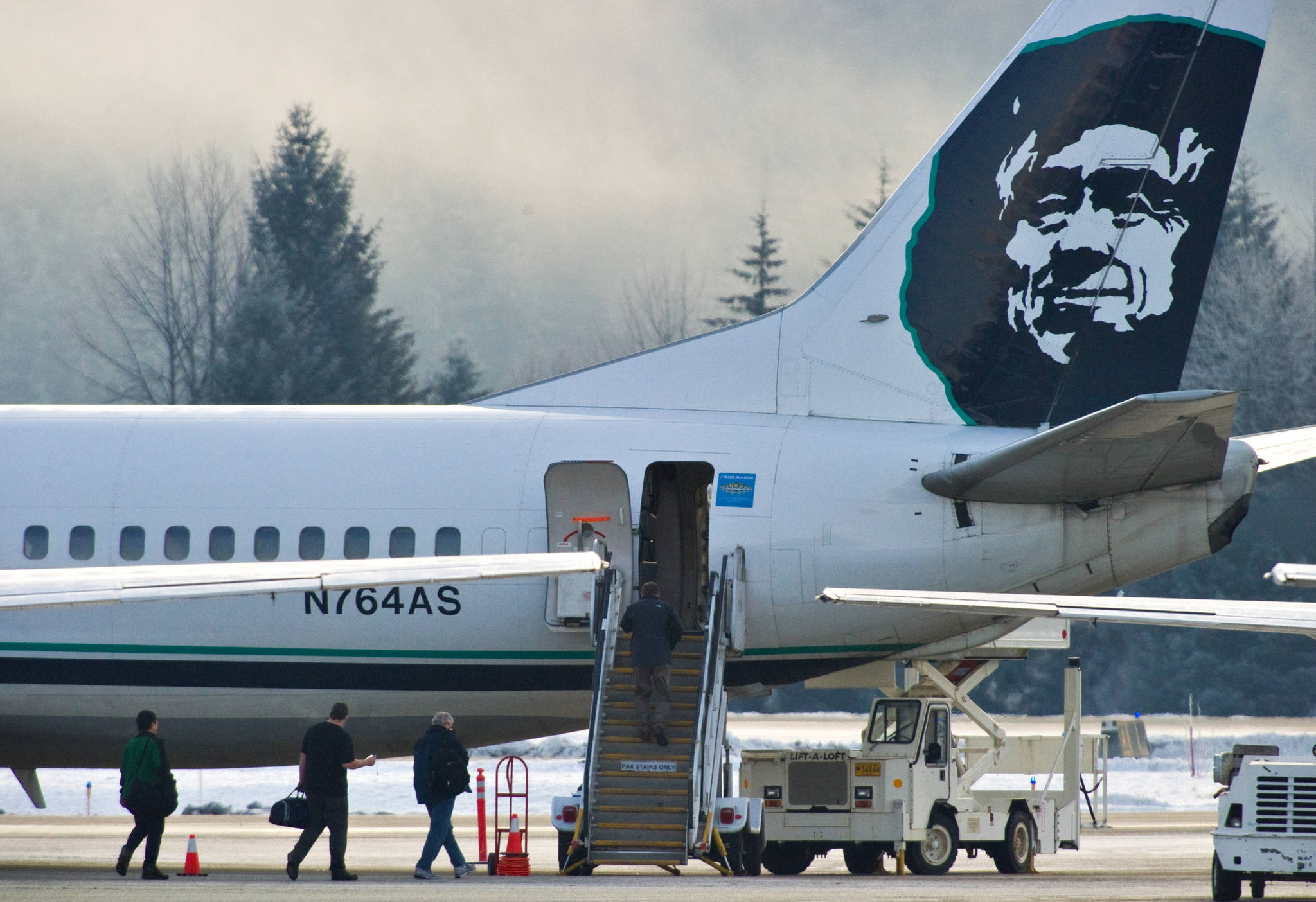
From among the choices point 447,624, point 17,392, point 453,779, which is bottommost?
point 453,779

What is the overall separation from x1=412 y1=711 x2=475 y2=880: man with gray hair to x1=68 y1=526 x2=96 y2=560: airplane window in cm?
466

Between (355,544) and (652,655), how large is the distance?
365 cm

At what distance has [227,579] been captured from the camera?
9086 millimetres

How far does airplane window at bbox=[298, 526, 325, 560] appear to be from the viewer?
1733 centimetres

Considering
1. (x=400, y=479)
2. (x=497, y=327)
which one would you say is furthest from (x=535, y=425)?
(x=497, y=327)

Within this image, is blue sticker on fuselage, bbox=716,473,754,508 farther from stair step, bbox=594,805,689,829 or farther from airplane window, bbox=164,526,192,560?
airplane window, bbox=164,526,192,560

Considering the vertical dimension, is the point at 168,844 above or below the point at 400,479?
below

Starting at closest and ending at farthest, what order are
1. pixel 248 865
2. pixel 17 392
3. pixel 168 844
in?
pixel 248 865 → pixel 168 844 → pixel 17 392

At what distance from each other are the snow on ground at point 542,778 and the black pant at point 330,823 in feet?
26.5

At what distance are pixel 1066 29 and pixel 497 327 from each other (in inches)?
5844

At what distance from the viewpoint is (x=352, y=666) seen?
680 inches

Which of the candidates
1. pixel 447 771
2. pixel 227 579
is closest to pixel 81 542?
pixel 447 771

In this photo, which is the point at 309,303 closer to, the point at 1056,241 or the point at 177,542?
the point at 177,542

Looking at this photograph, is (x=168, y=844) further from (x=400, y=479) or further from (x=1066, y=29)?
(x=1066, y=29)
